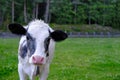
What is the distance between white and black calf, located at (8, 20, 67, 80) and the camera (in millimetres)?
5480

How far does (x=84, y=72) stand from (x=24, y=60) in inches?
170

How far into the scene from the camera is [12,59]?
1256cm

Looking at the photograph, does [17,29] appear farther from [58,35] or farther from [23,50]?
[58,35]

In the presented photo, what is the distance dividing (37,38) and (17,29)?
0.52m

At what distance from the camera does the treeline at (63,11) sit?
5109 centimetres

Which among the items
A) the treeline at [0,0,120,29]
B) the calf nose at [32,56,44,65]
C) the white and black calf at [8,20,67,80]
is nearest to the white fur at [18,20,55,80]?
the white and black calf at [8,20,67,80]

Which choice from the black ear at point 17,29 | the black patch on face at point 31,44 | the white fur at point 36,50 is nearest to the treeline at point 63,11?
the white fur at point 36,50

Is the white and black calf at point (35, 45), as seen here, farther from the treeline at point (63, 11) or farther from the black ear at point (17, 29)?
the treeline at point (63, 11)

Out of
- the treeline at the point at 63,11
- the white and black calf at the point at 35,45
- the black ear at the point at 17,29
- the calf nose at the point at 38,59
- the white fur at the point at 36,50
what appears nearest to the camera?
the calf nose at the point at 38,59

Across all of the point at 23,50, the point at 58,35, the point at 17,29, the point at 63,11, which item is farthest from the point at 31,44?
the point at 63,11

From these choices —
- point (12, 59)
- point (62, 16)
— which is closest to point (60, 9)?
point (62, 16)

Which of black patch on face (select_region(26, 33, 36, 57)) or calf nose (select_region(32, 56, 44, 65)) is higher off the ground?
black patch on face (select_region(26, 33, 36, 57))

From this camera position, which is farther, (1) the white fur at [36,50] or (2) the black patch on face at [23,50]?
(2) the black patch on face at [23,50]

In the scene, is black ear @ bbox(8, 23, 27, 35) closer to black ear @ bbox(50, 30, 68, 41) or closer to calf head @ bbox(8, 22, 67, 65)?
calf head @ bbox(8, 22, 67, 65)
